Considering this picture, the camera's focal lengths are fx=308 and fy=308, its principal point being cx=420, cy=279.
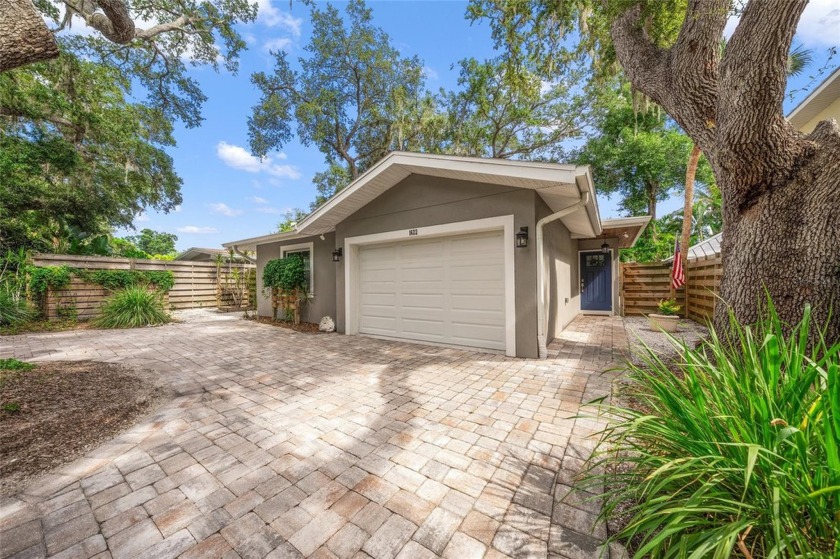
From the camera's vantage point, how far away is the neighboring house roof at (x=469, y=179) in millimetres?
4121

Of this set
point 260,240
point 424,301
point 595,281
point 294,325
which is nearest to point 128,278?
point 260,240

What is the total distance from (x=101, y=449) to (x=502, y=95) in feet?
45.1

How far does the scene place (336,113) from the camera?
13273 millimetres

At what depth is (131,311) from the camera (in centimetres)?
806

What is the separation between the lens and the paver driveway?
151 cm

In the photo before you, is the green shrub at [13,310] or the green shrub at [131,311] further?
the green shrub at [131,311]

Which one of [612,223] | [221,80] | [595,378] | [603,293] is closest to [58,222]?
[221,80]

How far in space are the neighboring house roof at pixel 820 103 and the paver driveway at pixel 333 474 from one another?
25.3ft

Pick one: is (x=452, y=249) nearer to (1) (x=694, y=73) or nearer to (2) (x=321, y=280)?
(1) (x=694, y=73)

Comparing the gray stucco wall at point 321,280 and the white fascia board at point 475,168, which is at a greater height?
the white fascia board at point 475,168

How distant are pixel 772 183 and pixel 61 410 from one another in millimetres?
6944

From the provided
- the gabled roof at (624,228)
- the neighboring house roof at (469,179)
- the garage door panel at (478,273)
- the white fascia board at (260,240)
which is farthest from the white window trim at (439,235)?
the gabled roof at (624,228)

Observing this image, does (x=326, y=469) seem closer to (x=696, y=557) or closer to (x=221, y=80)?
(x=696, y=557)

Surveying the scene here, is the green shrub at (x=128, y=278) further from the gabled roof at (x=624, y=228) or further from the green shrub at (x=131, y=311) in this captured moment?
the gabled roof at (x=624, y=228)
